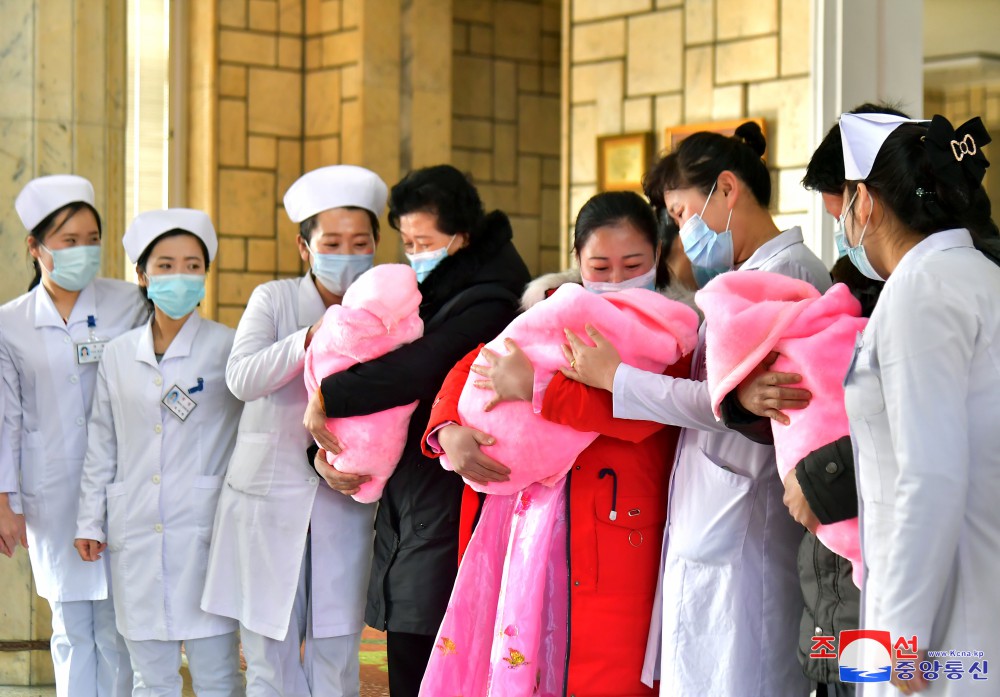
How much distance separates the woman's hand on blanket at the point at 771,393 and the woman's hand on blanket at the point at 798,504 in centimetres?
10

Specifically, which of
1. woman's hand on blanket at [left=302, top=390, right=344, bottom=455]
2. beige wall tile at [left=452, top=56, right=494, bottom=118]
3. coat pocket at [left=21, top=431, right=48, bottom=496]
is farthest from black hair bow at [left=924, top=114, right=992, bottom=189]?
beige wall tile at [left=452, top=56, right=494, bottom=118]

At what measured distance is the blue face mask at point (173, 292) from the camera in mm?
3139

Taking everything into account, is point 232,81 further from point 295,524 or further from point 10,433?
point 295,524

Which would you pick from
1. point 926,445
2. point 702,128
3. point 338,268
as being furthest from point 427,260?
point 702,128

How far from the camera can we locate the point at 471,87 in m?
8.50

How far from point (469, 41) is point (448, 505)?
20.7ft

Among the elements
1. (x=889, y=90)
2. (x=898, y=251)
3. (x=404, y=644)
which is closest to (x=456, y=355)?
(x=404, y=644)

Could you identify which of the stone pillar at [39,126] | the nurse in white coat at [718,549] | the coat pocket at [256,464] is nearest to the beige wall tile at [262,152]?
the stone pillar at [39,126]

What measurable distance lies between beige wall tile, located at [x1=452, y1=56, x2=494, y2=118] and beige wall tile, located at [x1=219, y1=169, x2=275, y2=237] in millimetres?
1594

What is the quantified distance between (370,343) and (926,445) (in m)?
1.40

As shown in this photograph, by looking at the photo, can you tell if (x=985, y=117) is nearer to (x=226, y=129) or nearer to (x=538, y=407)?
(x=226, y=129)

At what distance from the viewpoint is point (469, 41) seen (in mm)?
8500

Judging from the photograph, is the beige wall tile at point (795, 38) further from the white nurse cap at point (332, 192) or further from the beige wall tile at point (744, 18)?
the white nurse cap at point (332, 192)

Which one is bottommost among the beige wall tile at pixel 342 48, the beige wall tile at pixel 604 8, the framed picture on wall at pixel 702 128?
the framed picture on wall at pixel 702 128
